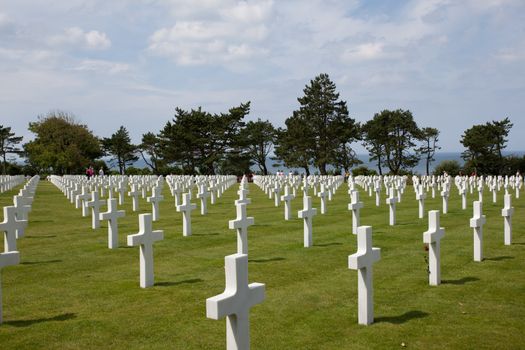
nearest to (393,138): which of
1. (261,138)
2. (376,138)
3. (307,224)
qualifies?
(376,138)

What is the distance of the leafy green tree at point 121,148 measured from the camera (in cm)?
7356

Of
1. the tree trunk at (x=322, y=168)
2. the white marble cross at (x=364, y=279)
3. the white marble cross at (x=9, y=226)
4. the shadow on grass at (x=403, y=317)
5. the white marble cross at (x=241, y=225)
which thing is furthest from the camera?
the tree trunk at (x=322, y=168)

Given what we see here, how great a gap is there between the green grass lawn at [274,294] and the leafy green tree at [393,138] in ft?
171

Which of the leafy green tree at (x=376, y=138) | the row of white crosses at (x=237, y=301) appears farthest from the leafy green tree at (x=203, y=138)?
the row of white crosses at (x=237, y=301)

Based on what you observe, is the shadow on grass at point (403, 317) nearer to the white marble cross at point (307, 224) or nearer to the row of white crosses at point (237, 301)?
the row of white crosses at point (237, 301)

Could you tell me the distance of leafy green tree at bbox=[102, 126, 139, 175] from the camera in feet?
241

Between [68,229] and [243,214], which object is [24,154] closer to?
[68,229]

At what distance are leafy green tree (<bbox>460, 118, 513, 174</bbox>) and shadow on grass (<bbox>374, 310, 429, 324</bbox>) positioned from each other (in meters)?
54.0

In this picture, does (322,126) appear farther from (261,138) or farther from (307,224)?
(307,224)

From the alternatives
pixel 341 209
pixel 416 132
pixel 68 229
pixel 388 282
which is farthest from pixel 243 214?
pixel 416 132

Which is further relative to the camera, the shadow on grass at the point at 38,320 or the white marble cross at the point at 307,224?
the white marble cross at the point at 307,224

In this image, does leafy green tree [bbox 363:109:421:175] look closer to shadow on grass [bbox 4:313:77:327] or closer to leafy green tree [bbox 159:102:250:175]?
leafy green tree [bbox 159:102:250:175]

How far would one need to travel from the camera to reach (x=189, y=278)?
7.33 m

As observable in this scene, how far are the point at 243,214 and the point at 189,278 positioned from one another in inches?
66.7
